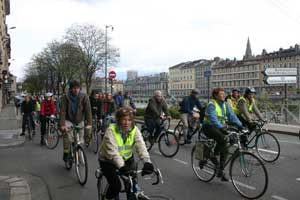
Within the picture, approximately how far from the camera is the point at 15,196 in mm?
5754

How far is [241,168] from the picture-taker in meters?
5.95

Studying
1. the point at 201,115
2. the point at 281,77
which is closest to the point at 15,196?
the point at 201,115

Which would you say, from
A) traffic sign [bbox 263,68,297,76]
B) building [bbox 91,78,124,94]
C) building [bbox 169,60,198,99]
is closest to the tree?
building [bbox 91,78,124,94]

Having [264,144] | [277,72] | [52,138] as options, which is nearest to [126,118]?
[264,144]

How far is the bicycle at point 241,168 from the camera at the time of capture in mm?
5574

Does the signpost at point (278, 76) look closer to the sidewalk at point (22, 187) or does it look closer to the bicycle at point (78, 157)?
the bicycle at point (78, 157)

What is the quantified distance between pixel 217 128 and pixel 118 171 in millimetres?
2570

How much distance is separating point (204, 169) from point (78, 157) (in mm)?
2283

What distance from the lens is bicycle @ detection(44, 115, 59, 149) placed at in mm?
11626

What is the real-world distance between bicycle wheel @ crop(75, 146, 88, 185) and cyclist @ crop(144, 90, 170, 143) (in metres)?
3.26

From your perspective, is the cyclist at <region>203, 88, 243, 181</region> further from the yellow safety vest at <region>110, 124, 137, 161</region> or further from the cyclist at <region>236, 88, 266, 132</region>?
the cyclist at <region>236, 88, 266, 132</region>

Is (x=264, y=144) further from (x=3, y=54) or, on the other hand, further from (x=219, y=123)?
(x=3, y=54)

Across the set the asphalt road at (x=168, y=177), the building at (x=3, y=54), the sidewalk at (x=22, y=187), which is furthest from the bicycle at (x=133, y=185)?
the building at (x=3, y=54)

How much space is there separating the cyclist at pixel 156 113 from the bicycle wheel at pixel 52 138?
10.9 feet
